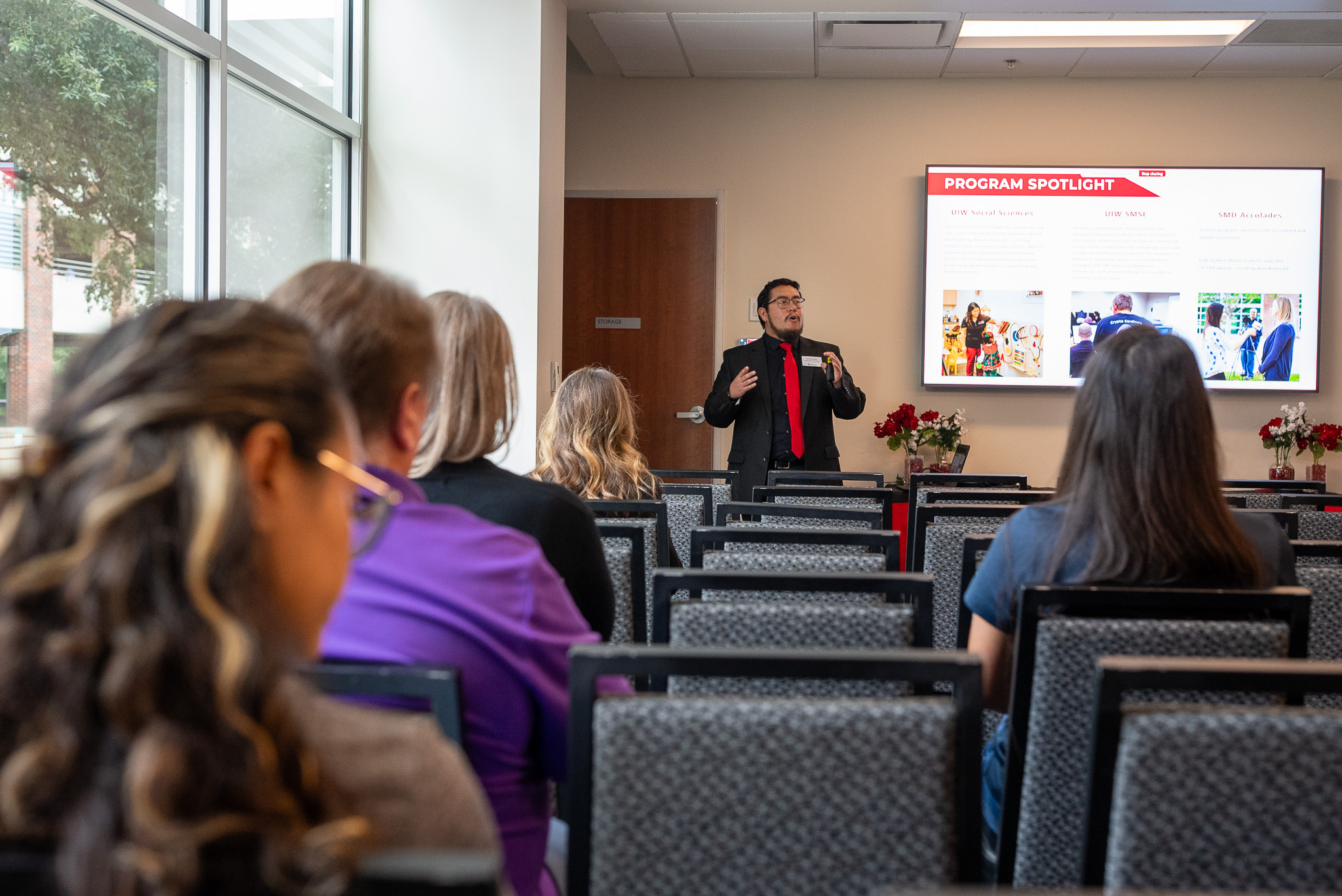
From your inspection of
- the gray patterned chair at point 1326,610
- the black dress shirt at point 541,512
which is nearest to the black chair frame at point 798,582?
the black dress shirt at point 541,512

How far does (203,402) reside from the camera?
0.51m

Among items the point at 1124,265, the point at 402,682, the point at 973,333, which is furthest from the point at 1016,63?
the point at 402,682

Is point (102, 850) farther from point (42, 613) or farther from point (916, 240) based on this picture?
point (916, 240)

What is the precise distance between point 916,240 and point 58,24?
5.07 m

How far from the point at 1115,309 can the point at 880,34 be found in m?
2.26

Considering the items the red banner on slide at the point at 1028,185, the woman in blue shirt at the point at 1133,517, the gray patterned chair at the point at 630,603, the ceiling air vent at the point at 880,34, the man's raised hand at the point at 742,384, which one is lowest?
the gray patterned chair at the point at 630,603

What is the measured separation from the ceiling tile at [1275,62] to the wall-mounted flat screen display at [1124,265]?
0.59 metres

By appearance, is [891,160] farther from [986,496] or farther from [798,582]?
[798,582]

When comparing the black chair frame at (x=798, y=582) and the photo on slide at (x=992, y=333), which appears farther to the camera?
the photo on slide at (x=992, y=333)

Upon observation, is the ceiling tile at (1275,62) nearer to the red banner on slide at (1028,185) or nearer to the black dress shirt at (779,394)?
the red banner on slide at (1028,185)

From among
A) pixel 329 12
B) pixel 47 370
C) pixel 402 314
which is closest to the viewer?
pixel 402 314

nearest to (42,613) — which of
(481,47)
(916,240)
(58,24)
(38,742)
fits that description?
(38,742)

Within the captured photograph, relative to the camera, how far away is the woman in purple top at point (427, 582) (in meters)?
1.06

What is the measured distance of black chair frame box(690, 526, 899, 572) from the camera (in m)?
2.08
